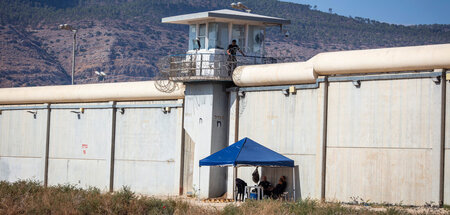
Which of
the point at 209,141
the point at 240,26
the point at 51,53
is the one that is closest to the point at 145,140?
the point at 209,141

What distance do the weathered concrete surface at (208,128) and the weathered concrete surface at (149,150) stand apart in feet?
5.44

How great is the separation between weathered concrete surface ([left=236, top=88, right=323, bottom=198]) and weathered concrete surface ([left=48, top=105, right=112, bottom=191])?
8345 mm

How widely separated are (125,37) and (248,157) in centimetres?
9012

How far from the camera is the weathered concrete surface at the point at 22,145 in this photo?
3812 cm

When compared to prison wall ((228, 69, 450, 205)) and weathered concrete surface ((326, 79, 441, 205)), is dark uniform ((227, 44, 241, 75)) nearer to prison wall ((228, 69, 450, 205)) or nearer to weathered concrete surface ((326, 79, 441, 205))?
prison wall ((228, 69, 450, 205))

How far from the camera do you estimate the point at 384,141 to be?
80.0 ft

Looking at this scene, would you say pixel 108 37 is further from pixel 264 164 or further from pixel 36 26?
pixel 264 164

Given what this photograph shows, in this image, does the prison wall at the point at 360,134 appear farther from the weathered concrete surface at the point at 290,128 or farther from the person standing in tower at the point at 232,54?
the person standing in tower at the point at 232,54

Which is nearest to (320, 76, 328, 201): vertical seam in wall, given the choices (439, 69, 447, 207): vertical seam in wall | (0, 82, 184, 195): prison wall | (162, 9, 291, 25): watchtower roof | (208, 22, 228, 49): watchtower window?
(439, 69, 447, 207): vertical seam in wall

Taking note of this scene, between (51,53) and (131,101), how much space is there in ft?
263

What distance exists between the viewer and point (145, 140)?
33438 mm

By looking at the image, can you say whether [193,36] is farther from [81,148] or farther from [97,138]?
[81,148]

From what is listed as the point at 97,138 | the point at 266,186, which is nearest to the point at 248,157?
the point at 266,186

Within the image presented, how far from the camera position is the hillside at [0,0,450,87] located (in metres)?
103
